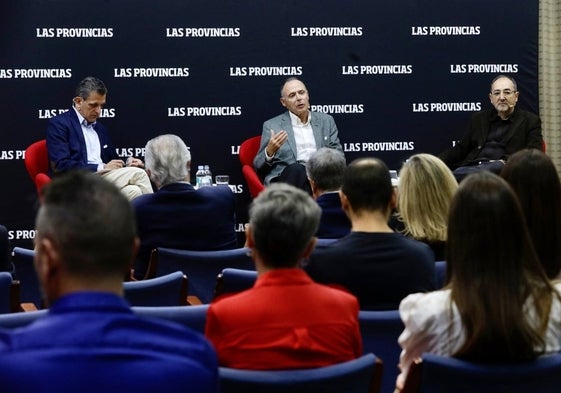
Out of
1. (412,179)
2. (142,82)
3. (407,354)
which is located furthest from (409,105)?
(407,354)

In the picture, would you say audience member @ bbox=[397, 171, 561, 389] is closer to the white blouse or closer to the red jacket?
the white blouse

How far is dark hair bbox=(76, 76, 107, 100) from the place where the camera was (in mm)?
7191

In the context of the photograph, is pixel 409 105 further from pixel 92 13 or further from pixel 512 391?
pixel 512 391

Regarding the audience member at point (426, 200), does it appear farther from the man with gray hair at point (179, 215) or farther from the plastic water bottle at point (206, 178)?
the plastic water bottle at point (206, 178)

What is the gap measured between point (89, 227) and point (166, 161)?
11.1ft

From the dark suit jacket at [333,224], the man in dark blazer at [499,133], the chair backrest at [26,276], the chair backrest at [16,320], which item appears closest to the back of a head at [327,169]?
the dark suit jacket at [333,224]

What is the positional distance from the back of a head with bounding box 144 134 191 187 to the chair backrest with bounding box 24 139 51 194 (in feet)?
7.24

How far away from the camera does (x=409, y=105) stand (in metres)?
8.16

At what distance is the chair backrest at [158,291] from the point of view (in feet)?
11.5

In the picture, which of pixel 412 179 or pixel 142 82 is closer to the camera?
pixel 412 179

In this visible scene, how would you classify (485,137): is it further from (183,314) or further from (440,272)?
(183,314)

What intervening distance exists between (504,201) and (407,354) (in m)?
0.53

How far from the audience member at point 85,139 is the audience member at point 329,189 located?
7.65 ft

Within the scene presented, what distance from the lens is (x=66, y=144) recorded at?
7.20m
